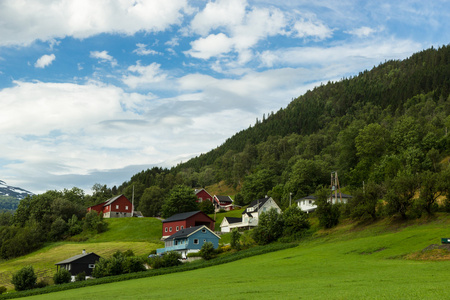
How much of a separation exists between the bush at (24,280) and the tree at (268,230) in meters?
36.1

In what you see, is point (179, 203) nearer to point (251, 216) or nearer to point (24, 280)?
point (251, 216)

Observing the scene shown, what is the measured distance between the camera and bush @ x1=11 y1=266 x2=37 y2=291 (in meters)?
55.1

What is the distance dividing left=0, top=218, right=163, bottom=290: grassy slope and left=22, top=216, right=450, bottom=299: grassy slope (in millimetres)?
29551

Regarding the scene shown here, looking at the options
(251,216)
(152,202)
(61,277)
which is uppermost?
(152,202)

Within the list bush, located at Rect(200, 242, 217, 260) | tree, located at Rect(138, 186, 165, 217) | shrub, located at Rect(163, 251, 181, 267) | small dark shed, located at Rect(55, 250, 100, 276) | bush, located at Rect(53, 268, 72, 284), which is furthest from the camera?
tree, located at Rect(138, 186, 165, 217)

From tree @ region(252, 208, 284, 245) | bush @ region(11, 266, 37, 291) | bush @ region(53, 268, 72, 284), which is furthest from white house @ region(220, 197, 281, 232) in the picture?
bush @ region(11, 266, 37, 291)

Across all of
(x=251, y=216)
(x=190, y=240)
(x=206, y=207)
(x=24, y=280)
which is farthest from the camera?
(x=206, y=207)

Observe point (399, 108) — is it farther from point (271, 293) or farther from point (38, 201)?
point (271, 293)

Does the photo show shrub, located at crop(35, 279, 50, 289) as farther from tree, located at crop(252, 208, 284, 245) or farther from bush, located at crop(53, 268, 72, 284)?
tree, located at crop(252, 208, 284, 245)

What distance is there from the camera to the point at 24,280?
181 feet

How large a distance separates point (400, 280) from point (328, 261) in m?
17.7

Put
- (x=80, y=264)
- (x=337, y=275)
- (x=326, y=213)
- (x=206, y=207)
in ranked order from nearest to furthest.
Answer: (x=337, y=275)
(x=80, y=264)
(x=326, y=213)
(x=206, y=207)

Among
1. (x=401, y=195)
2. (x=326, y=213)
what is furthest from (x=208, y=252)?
(x=401, y=195)

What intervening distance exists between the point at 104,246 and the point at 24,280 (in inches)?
1233
